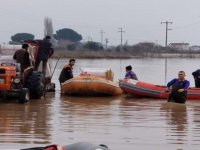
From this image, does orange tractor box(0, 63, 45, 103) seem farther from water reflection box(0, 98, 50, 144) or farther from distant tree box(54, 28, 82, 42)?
distant tree box(54, 28, 82, 42)

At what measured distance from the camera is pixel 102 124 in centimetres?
1064

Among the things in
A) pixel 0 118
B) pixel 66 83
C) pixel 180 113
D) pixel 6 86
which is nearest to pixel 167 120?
pixel 180 113

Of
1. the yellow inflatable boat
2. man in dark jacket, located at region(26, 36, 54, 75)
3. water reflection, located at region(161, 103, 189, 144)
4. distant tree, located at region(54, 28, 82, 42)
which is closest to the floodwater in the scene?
water reflection, located at region(161, 103, 189, 144)

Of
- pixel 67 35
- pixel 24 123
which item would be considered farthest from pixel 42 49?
pixel 67 35

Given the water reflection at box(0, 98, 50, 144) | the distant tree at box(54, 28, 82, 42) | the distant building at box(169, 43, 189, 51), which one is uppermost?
the distant tree at box(54, 28, 82, 42)

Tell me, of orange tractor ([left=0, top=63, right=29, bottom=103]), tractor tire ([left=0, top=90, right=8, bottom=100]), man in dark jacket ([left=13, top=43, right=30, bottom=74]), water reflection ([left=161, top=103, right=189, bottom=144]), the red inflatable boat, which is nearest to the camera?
water reflection ([left=161, top=103, right=189, bottom=144])

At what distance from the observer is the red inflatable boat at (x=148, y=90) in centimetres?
1730

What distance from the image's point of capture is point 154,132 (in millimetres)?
9750

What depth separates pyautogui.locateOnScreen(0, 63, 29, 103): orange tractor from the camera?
13.7 metres

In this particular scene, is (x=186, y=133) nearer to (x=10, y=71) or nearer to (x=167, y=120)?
(x=167, y=120)

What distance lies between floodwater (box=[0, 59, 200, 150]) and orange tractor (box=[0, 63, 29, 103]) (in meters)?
0.25

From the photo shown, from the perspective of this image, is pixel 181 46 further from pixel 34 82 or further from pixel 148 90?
pixel 34 82

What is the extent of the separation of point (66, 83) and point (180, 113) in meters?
5.60

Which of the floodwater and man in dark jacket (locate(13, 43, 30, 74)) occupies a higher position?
man in dark jacket (locate(13, 43, 30, 74))
